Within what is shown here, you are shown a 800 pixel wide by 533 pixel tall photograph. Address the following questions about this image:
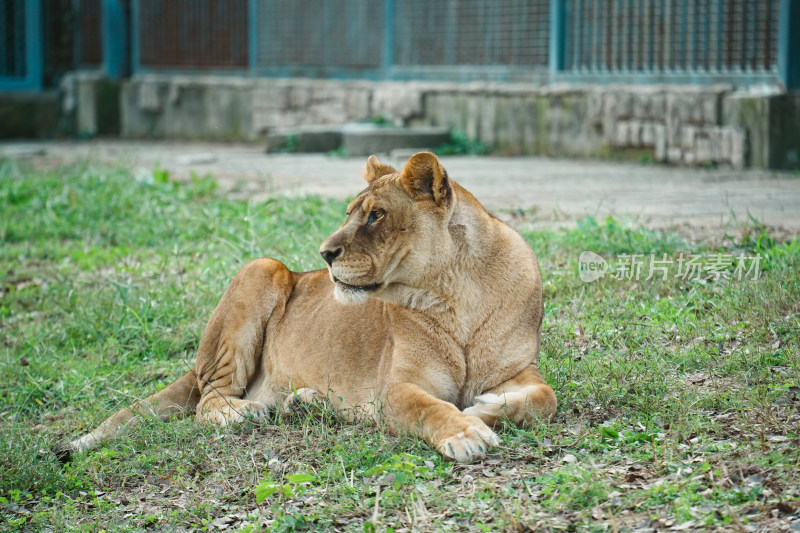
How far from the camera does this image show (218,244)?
8102 millimetres

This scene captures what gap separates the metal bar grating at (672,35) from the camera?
1060 cm

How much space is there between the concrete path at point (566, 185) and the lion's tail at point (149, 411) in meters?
3.69

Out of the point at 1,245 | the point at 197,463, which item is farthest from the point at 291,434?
the point at 1,245

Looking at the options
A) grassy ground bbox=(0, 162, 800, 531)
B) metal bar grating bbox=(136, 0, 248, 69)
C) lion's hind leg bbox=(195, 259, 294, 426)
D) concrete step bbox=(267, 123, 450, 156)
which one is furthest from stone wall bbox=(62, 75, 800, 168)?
lion's hind leg bbox=(195, 259, 294, 426)

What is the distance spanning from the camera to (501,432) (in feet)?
13.2

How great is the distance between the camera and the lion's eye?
4.11 m

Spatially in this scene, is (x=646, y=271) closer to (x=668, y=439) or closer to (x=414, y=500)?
(x=668, y=439)

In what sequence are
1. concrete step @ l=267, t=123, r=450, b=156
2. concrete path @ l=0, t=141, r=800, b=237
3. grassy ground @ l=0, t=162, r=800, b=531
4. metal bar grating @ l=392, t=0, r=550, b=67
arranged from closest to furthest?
grassy ground @ l=0, t=162, r=800, b=531 < concrete path @ l=0, t=141, r=800, b=237 < metal bar grating @ l=392, t=0, r=550, b=67 < concrete step @ l=267, t=123, r=450, b=156

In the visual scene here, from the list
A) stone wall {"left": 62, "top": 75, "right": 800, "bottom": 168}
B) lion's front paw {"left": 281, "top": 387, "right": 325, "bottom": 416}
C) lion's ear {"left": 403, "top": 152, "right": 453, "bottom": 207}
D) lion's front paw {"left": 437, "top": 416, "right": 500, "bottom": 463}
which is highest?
stone wall {"left": 62, "top": 75, "right": 800, "bottom": 168}

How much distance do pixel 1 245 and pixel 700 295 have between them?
238 inches

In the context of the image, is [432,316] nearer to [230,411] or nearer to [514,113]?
[230,411]

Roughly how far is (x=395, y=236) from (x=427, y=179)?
10.5 inches

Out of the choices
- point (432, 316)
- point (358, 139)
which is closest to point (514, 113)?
point (358, 139)

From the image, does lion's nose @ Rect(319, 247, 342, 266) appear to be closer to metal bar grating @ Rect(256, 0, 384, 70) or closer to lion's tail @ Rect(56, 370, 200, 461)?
lion's tail @ Rect(56, 370, 200, 461)
